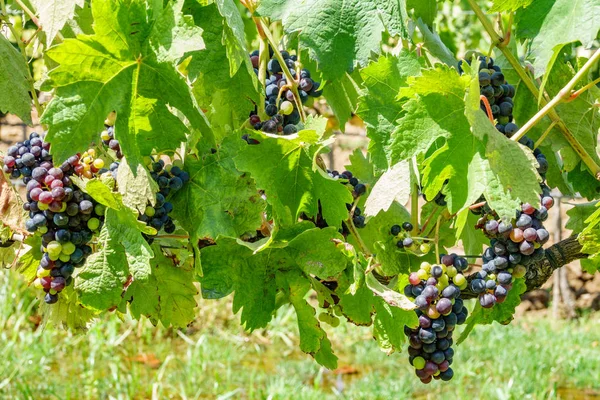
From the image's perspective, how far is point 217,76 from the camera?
37.7 inches

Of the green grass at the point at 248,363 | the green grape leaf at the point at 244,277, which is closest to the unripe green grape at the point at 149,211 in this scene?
the green grape leaf at the point at 244,277

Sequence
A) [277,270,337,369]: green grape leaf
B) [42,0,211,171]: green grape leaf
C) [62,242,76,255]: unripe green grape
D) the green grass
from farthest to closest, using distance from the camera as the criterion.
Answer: the green grass, [277,270,337,369]: green grape leaf, [62,242,76,255]: unripe green grape, [42,0,211,171]: green grape leaf

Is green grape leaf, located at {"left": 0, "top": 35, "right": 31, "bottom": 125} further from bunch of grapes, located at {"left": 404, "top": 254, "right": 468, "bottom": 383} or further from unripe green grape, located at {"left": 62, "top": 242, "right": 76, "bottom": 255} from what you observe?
bunch of grapes, located at {"left": 404, "top": 254, "right": 468, "bottom": 383}

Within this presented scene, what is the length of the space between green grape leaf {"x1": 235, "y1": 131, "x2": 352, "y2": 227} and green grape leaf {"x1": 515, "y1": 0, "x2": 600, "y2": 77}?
0.96 feet

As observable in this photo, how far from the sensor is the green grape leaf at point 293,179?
90 centimetres

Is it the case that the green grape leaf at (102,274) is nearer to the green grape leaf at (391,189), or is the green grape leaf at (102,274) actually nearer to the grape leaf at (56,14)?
the grape leaf at (56,14)

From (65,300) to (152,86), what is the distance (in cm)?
40

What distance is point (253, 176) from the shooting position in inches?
35.4

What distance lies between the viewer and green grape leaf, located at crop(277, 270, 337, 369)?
99cm

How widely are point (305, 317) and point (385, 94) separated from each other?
0.33 meters

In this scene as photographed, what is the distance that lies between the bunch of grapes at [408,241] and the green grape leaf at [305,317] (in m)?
0.15

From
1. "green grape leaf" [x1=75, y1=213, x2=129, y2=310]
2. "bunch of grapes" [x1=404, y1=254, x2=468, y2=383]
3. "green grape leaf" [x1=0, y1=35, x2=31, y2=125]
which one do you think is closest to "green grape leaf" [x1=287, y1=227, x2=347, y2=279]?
"bunch of grapes" [x1=404, y1=254, x2=468, y2=383]

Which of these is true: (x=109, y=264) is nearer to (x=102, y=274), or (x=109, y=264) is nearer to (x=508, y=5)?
(x=102, y=274)

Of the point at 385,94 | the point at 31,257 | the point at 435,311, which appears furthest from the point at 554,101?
the point at 31,257
